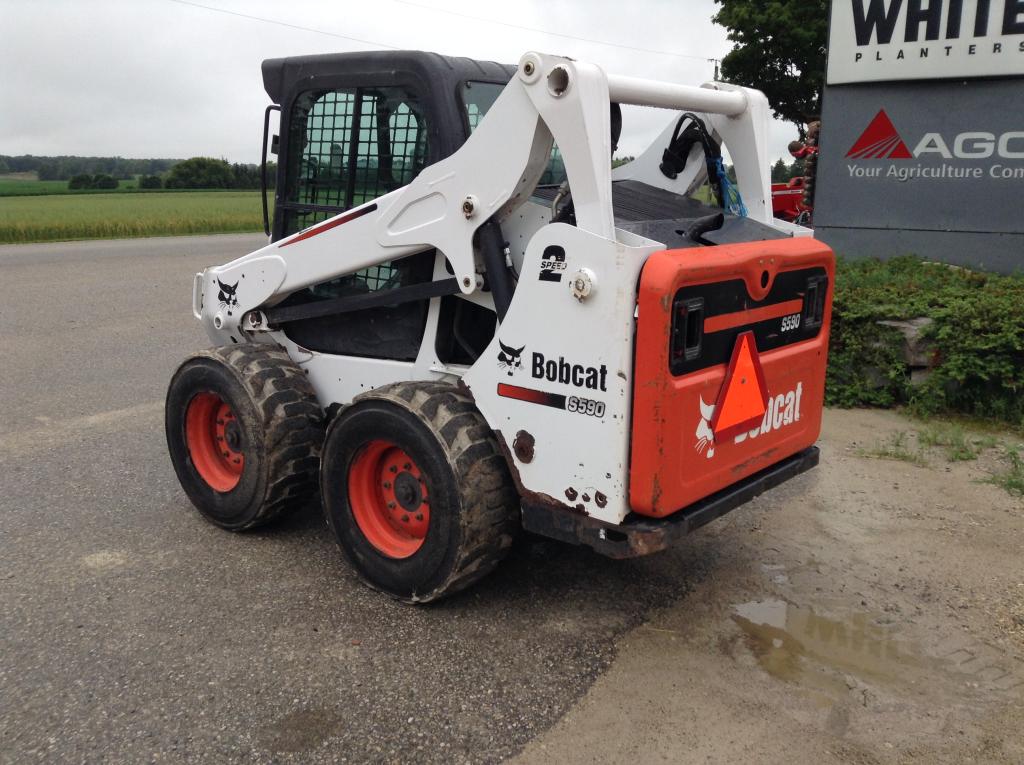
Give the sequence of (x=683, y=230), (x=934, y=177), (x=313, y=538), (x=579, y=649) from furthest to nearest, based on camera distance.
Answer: (x=934, y=177) < (x=313, y=538) < (x=683, y=230) < (x=579, y=649)

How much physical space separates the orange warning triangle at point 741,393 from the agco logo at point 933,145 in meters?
5.42

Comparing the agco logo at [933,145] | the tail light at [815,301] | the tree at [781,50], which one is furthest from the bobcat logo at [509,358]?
the tree at [781,50]

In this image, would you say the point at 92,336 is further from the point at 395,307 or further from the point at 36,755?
the point at 36,755

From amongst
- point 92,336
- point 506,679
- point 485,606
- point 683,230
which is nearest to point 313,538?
point 485,606

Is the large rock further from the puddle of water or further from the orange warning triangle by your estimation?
the orange warning triangle

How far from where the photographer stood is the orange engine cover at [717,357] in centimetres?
320

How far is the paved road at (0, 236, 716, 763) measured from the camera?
3078mm

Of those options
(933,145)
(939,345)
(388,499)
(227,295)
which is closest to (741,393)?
(388,499)

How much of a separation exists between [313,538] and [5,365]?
16.9 ft

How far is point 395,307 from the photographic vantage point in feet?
14.1

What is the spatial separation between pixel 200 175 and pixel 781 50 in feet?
123

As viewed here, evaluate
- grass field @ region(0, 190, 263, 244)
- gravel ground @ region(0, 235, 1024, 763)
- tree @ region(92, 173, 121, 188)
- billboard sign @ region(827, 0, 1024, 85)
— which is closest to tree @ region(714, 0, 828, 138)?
grass field @ region(0, 190, 263, 244)

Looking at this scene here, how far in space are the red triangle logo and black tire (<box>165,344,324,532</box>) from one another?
607 centimetres

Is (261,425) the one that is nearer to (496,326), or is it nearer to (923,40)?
(496,326)
